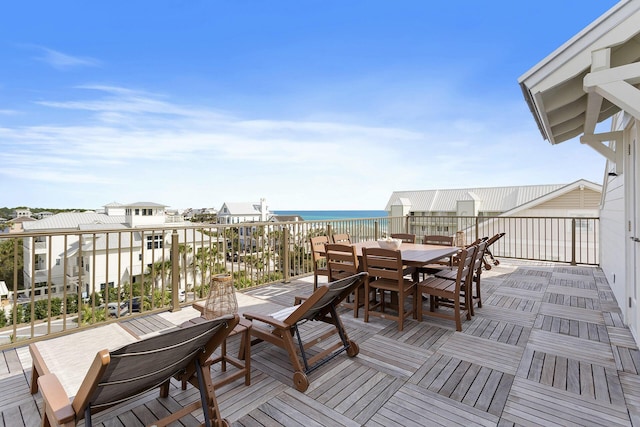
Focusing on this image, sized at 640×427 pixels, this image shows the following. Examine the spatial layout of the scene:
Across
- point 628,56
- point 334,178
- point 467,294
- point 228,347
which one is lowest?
point 228,347

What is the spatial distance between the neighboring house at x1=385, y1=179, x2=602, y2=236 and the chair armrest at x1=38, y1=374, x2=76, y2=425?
8175mm

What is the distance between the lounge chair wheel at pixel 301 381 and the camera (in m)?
2.10

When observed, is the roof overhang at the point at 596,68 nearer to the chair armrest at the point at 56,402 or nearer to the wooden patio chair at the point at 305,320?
the wooden patio chair at the point at 305,320

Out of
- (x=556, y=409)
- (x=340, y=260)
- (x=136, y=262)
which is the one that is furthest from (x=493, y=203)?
(x=136, y=262)

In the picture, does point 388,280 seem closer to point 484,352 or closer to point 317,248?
point 484,352

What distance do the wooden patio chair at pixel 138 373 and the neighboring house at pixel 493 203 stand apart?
7.67 m

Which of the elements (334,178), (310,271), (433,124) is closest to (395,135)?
(433,124)

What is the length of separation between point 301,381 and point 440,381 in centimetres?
104

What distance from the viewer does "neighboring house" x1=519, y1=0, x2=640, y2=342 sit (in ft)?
7.13

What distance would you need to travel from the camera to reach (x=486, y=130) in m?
16.0

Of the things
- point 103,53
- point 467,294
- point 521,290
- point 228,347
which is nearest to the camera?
point 228,347

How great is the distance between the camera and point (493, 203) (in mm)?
17984

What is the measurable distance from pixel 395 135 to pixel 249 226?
521 inches

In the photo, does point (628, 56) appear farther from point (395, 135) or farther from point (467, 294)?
point (395, 135)
